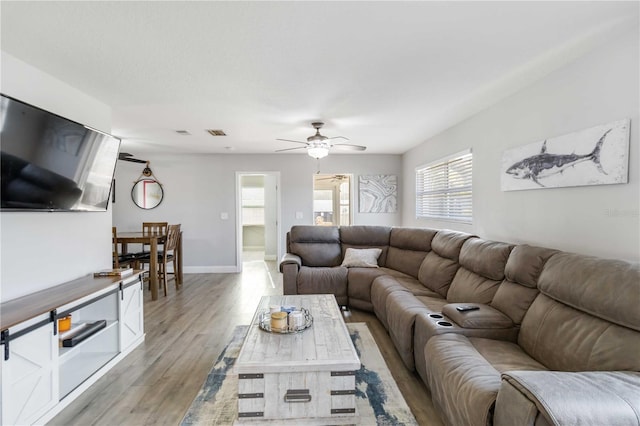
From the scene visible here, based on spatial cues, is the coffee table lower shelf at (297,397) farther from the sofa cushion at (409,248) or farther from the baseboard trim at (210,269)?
the baseboard trim at (210,269)

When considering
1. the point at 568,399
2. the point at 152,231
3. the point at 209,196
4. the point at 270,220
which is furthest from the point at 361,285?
the point at 270,220

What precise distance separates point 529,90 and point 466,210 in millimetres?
1593

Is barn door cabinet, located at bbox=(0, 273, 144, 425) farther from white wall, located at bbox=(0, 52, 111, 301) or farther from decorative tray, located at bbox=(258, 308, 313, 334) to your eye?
decorative tray, located at bbox=(258, 308, 313, 334)

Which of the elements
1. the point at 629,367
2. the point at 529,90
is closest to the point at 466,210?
the point at 529,90

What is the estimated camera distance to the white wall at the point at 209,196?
600 cm

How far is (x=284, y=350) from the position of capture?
1856 mm

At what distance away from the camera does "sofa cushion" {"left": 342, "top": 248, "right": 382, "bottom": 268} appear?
4121 millimetres

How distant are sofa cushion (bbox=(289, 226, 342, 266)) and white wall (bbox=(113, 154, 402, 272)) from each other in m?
1.63

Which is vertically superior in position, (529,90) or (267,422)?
(529,90)

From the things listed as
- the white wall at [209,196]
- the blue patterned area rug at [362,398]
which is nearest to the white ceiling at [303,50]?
the blue patterned area rug at [362,398]

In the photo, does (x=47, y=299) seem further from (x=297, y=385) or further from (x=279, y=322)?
(x=297, y=385)

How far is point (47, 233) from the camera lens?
2.37m

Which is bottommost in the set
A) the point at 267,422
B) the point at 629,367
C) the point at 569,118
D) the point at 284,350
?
the point at 267,422

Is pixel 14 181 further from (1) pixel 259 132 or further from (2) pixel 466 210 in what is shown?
(2) pixel 466 210
